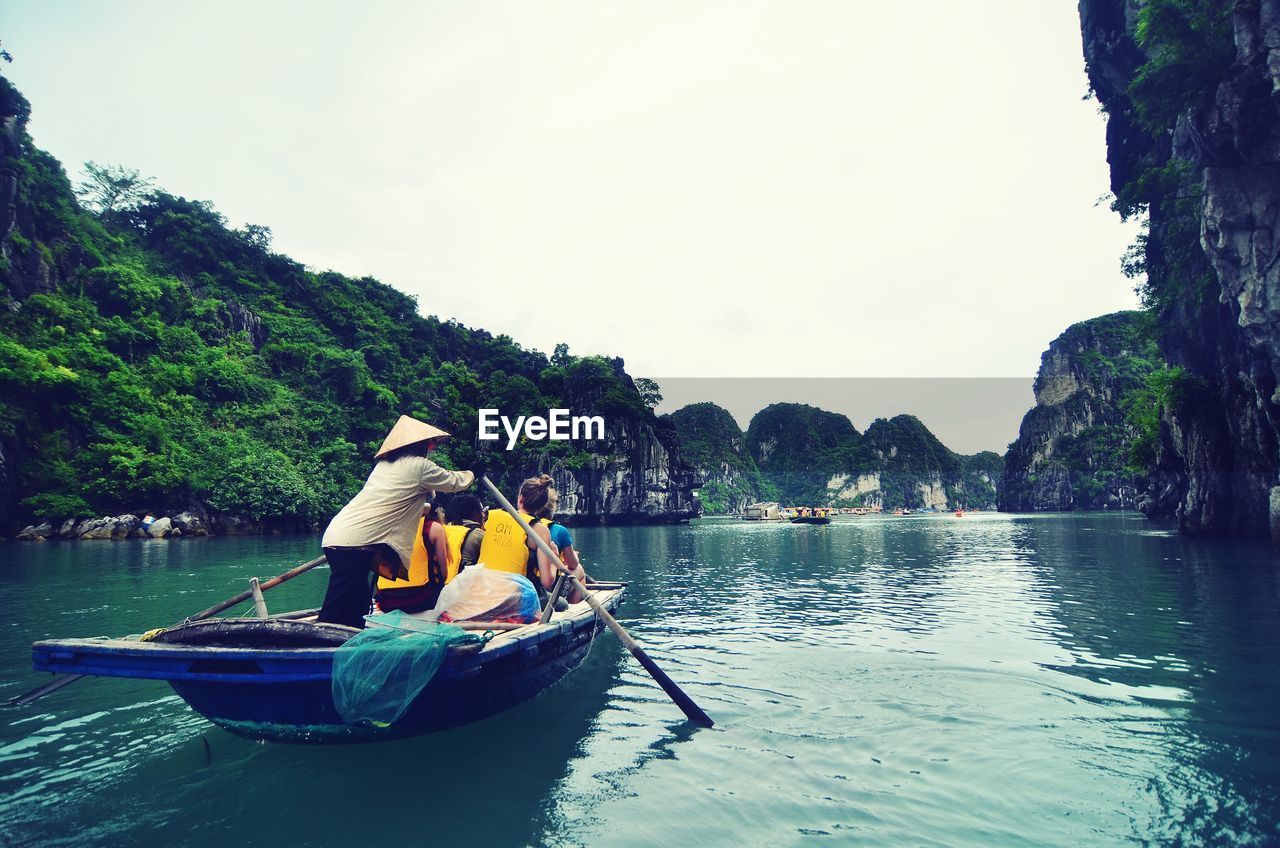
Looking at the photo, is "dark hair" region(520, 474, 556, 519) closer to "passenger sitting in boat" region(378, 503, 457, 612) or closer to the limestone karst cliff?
"passenger sitting in boat" region(378, 503, 457, 612)

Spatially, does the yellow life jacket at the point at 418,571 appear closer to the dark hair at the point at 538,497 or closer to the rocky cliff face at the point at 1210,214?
the dark hair at the point at 538,497

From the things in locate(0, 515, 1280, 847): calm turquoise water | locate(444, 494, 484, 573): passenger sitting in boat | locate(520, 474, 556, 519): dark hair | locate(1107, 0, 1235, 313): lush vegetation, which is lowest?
locate(0, 515, 1280, 847): calm turquoise water

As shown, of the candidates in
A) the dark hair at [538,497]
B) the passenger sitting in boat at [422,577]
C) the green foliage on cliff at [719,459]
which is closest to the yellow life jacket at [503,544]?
the dark hair at [538,497]

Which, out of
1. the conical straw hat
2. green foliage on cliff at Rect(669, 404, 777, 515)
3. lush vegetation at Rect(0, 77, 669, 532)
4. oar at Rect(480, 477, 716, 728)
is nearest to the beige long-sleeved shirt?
the conical straw hat

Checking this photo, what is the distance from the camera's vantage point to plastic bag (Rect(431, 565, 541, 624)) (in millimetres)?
5152

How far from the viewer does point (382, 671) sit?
147 inches

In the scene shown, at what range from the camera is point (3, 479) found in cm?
2798

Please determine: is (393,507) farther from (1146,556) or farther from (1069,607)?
(1146,556)

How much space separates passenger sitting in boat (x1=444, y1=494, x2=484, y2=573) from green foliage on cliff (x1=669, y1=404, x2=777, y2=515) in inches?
4291

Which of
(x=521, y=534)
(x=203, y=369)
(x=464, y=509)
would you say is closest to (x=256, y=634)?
(x=521, y=534)

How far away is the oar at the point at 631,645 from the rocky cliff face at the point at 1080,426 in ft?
348

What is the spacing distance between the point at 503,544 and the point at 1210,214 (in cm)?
2041

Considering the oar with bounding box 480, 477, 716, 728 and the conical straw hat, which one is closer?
the conical straw hat

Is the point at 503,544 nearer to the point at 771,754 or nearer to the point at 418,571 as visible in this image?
the point at 418,571
